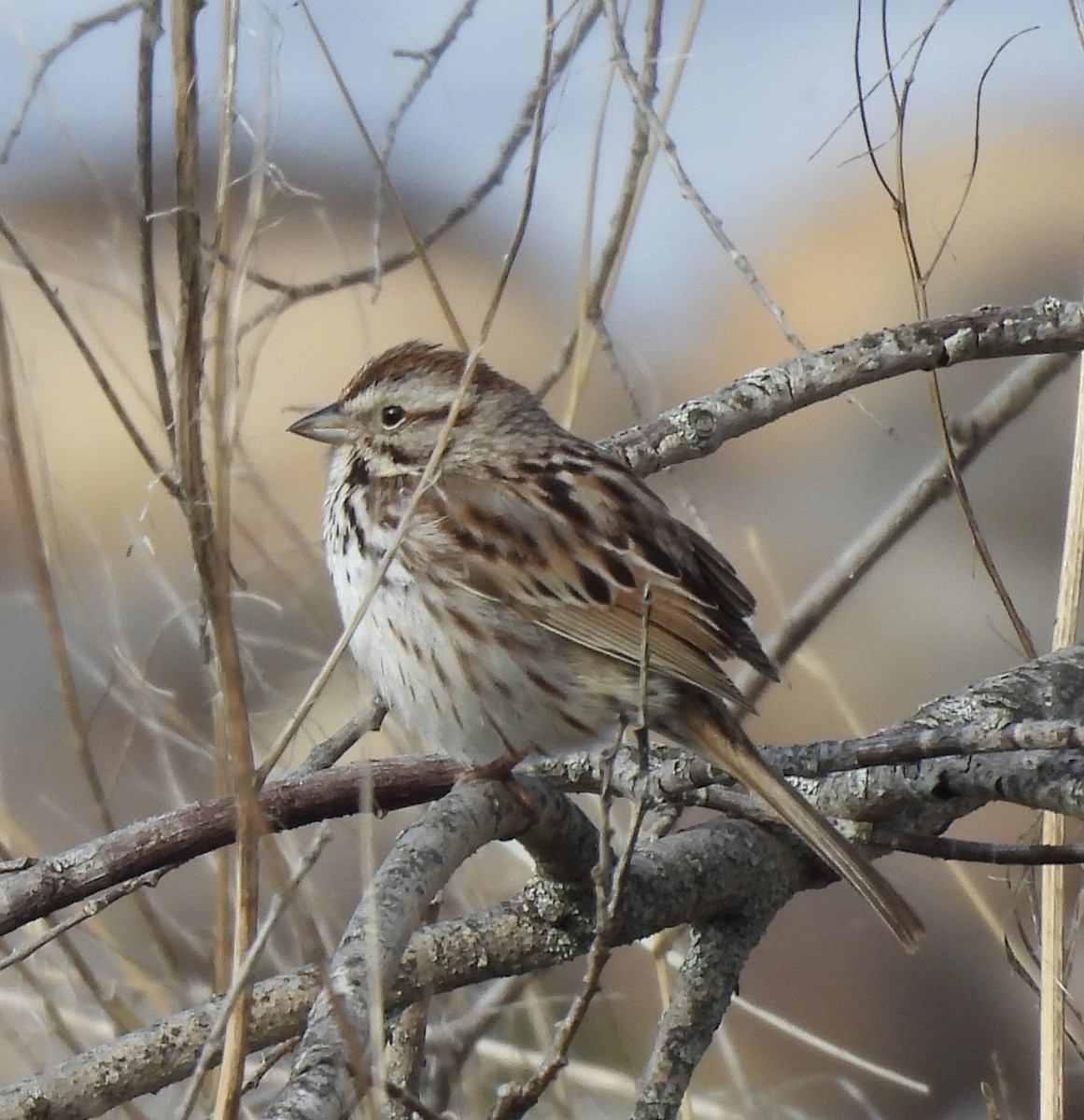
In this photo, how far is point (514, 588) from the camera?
2.73 metres

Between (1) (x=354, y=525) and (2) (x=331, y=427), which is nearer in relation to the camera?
(1) (x=354, y=525)

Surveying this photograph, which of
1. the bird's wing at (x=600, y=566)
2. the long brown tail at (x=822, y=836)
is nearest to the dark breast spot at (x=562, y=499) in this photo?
the bird's wing at (x=600, y=566)

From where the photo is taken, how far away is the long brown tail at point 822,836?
2258 millimetres

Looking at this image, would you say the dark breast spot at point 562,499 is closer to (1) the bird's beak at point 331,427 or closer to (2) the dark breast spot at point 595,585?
(2) the dark breast spot at point 595,585

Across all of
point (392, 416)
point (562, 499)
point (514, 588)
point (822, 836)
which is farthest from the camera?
point (392, 416)

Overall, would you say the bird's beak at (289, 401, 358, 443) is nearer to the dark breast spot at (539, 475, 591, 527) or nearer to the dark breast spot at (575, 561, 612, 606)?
the dark breast spot at (539, 475, 591, 527)

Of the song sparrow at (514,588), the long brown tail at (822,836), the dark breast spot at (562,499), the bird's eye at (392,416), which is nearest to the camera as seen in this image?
the long brown tail at (822,836)

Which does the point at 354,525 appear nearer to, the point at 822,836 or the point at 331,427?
the point at 331,427

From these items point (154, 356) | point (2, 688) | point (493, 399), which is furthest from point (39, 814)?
point (154, 356)

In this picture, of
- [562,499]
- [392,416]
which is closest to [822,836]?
[562,499]

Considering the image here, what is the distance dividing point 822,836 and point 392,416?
3.62ft

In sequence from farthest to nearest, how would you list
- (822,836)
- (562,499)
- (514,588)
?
1. (562,499)
2. (514,588)
3. (822,836)

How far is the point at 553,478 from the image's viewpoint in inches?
114

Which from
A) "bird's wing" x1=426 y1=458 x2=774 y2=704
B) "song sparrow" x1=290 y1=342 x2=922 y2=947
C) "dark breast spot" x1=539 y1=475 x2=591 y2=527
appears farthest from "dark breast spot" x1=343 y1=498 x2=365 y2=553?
"dark breast spot" x1=539 y1=475 x2=591 y2=527
